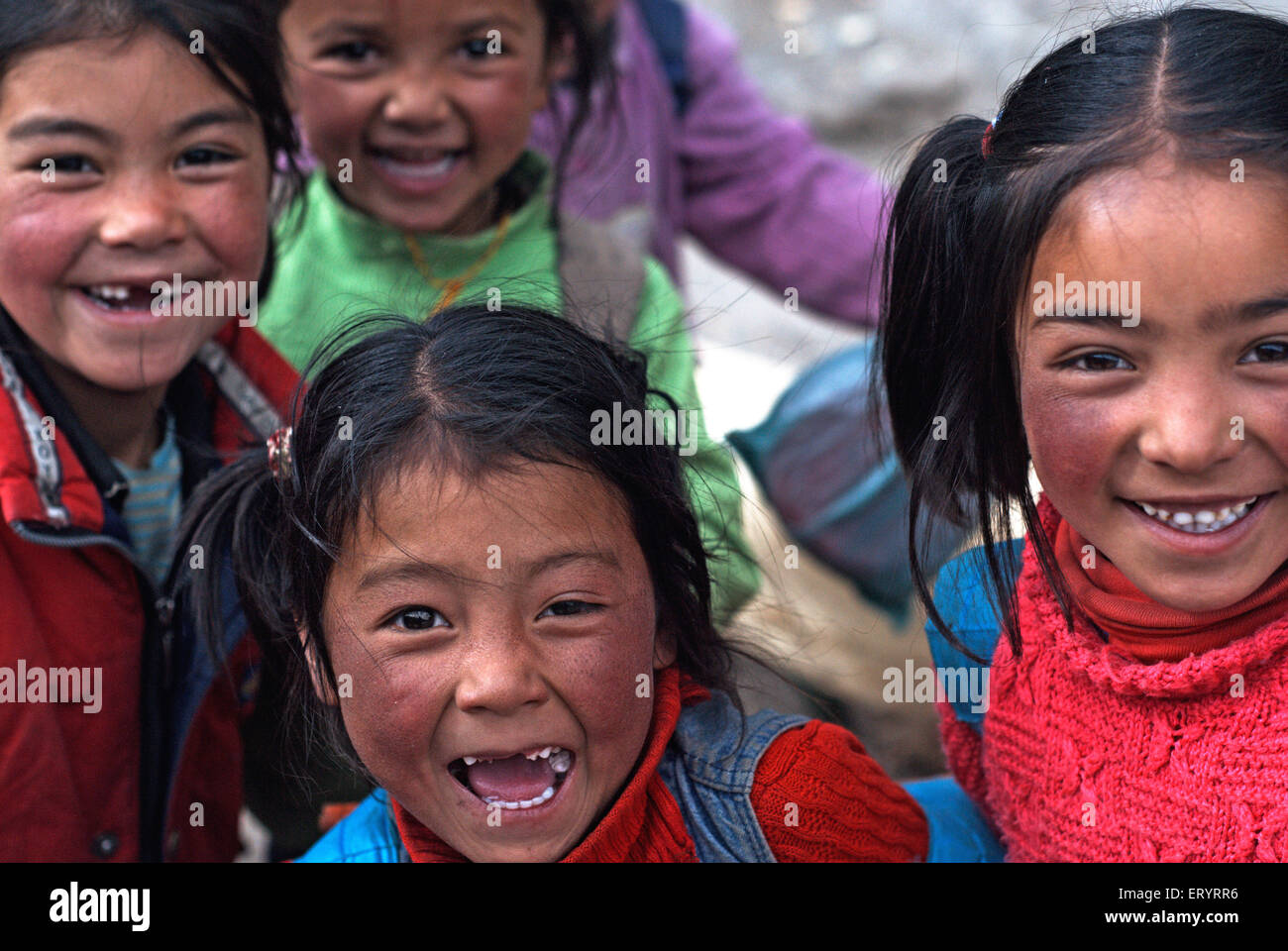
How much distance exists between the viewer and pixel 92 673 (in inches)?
67.8

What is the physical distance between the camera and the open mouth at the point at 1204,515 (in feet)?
4.15

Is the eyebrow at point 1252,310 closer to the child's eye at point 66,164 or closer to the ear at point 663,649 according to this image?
the ear at point 663,649

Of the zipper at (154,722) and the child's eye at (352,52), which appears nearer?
the zipper at (154,722)

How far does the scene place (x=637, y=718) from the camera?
140 cm

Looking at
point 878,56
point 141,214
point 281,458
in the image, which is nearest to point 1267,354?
point 281,458

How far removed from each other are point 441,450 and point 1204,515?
2.25 feet

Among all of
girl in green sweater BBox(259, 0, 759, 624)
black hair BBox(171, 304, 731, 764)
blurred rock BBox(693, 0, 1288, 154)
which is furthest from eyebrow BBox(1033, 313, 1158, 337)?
blurred rock BBox(693, 0, 1288, 154)

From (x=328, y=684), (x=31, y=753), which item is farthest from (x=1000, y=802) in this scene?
(x=31, y=753)

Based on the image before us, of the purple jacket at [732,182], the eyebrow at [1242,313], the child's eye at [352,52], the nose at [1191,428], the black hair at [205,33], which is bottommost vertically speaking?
the nose at [1191,428]

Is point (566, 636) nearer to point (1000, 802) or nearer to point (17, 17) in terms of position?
point (1000, 802)

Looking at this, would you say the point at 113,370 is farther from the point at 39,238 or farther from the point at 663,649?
the point at 663,649

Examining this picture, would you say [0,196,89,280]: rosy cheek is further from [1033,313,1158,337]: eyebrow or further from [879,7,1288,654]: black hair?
[1033,313,1158,337]: eyebrow

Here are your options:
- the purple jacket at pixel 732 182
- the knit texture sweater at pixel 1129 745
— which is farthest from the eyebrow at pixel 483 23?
the knit texture sweater at pixel 1129 745
